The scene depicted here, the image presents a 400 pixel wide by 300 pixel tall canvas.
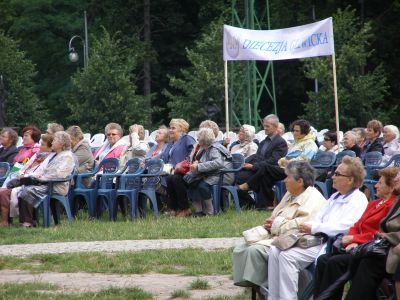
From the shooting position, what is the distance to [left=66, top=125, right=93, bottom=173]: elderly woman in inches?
693

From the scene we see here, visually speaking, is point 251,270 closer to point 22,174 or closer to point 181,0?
point 22,174

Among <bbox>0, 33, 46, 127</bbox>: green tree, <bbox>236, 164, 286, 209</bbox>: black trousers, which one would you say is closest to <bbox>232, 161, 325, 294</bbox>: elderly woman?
<bbox>236, 164, 286, 209</bbox>: black trousers

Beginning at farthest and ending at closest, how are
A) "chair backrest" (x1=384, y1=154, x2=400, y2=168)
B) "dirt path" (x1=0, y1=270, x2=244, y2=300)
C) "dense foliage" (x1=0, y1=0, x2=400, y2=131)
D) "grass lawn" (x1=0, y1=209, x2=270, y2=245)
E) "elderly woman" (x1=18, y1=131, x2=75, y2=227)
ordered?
1. "dense foliage" (x1=0, y1=0, x2=400, y2=131)
2. "chair backrest" (x1=384, y1=154, x2=400, y2=168)
3. "elderly woman" (x1=18, y1=131, x2=75, y2=227)
4. "grass lawn" (x1=0, y1=209, x2=270, y2=245)
5. "dirt path" (x1=0, y1=270, x2=244, y2=300)

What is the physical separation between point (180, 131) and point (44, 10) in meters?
30.7

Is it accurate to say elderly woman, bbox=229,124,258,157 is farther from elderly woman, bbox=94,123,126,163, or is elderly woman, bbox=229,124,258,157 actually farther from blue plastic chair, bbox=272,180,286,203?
elderly woman, bbox=94,123,126,163

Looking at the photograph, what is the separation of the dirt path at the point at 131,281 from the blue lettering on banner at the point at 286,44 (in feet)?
30.3

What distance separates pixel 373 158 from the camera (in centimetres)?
1714

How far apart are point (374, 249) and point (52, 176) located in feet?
27.4

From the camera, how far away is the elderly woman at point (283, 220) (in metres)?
9.66

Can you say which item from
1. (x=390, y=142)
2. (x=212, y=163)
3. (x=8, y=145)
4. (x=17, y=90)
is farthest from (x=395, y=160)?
(x=17, y=90)

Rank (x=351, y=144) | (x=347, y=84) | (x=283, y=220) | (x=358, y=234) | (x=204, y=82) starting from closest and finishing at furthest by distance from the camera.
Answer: (x=358, y=234)
(x=283, y=220)
(x=351, y=144)
(x=204, y=82)
(x=347, y=84)

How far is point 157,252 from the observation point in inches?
500

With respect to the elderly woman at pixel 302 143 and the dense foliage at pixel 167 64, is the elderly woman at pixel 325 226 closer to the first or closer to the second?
the elderly woman at pixel 302 143

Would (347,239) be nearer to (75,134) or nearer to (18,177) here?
(18,177)
